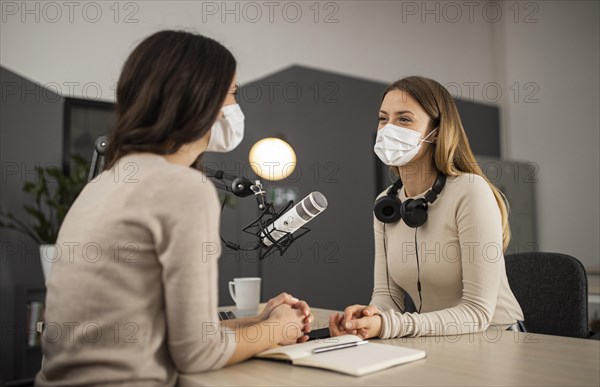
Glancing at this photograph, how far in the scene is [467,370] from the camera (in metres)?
1.00

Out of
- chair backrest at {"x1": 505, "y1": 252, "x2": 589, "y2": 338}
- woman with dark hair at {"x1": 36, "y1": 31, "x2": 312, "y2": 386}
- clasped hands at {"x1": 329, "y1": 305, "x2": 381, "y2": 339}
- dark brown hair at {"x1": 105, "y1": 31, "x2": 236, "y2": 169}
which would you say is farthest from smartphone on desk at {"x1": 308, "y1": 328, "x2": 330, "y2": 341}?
chair backrest at {"x1": 505, "y1": 252, "x2": 589, "y2": 338}

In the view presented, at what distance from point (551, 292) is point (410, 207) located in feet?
2.12

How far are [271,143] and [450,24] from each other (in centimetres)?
359

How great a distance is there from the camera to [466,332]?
142 cm

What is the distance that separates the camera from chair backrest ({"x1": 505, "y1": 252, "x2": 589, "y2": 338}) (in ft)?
5.98

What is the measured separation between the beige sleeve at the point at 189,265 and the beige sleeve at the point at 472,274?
0.54 m

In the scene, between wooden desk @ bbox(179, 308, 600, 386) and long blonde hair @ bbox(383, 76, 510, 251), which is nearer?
wooden desk @ bbox(179, 308, 600, 386)

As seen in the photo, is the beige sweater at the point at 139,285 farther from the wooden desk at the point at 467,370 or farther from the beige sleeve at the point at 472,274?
the beige sleeve at the point at 472,274

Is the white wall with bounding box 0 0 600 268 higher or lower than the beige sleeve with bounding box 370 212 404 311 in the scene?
higher

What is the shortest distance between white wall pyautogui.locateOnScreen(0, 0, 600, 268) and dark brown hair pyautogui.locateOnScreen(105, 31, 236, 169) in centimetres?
225

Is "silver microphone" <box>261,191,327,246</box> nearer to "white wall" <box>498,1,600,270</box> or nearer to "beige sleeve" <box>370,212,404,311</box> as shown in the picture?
"beige sleeve" <box>370,212,404,311</box>

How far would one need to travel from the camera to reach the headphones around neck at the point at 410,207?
169 centimetres

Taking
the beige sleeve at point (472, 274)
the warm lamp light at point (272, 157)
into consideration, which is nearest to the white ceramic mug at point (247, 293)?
the warm lamp light at point (272, 157)

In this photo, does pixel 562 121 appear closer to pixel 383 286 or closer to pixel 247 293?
pixel 383 286
